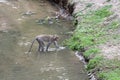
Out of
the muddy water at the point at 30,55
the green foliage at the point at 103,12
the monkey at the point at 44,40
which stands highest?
the green foliage at the point at 103,12

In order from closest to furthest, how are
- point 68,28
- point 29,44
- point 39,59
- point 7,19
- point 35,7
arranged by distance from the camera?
point 39,59
point 29,44
point 68,28
point 7,19
point 35,7

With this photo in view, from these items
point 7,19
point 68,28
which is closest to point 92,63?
point 68,28

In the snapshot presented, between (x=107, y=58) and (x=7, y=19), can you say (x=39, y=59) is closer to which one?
(x=107, y=58)

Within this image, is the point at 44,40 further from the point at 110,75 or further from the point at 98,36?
the point at 110,75

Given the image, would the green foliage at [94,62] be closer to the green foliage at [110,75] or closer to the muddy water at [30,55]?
the muddy water at [30,55]

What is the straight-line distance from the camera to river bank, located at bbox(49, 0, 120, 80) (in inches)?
661

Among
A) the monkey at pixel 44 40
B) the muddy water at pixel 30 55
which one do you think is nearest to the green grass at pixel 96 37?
the muddy water at pixel 30 55

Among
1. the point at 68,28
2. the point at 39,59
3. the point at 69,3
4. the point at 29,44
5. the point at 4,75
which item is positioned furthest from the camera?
the point at 69,3

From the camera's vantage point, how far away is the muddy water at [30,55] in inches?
687

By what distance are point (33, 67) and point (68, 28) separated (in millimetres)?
8098

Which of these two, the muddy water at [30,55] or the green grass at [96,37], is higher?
the green grass at [96,37]

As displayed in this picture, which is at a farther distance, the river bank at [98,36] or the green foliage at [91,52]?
the green foliage at [91,52]

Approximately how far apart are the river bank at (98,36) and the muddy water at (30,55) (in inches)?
27.5

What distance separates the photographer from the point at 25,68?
59.6 feet
